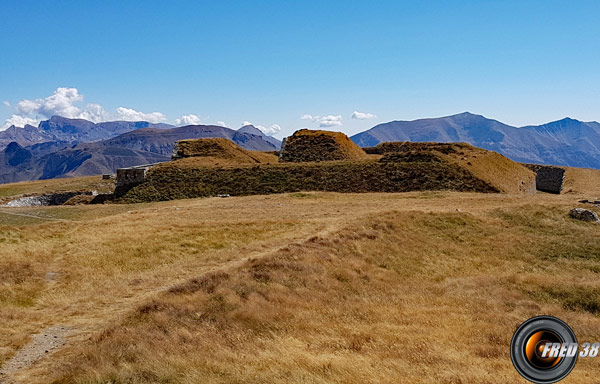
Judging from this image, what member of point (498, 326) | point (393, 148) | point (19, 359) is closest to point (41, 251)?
point (19, 359)

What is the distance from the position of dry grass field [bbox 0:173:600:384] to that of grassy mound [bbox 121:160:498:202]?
17.0m

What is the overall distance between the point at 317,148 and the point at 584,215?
4431 centimetres

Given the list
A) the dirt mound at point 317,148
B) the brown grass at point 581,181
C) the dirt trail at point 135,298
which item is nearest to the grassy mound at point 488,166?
the brown grass at point 581,181

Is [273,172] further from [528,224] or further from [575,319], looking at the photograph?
[575,319]

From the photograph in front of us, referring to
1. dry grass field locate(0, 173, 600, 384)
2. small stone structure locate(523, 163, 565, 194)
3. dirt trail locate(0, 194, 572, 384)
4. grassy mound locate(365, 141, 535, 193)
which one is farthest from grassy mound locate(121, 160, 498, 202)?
small stone structure locate(523, 163, 565, 194)

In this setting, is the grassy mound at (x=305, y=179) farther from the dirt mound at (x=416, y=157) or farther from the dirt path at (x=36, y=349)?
the dirt path at (x=36, y=349)

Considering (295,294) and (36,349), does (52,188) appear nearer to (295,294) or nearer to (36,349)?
(36,349)

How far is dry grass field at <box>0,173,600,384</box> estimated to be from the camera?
26.9ft

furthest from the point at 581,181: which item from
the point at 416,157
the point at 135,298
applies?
the point at 135,298

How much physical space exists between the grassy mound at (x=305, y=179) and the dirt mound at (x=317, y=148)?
9.63 m

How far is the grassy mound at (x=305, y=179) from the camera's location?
4638 centimetres

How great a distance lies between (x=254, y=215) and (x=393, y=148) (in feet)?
196

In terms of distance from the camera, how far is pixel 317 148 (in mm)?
66062

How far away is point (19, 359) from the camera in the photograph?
30.3 feet
